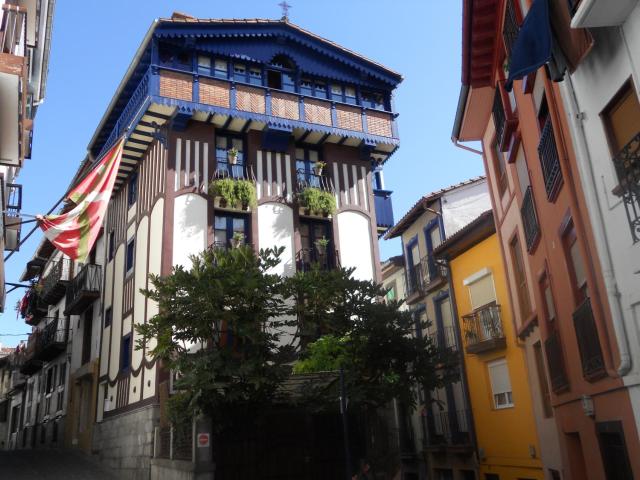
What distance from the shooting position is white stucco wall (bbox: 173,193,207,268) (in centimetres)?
1881

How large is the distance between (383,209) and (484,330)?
578cm

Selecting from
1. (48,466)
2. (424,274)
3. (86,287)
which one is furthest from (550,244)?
(86,287)

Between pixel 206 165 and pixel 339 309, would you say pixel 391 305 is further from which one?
pixel 206 165

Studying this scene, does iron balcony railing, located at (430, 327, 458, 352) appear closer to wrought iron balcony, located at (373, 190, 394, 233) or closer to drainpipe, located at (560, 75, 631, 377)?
wrought iron balcony, located at (373, 190, 394, 233)

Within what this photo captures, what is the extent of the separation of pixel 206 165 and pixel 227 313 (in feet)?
25.4

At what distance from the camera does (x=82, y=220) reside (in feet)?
41.7

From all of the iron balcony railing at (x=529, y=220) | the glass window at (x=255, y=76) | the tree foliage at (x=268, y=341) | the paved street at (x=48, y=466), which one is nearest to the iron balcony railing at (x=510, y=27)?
the iron balcony railing at (x=529, y=220)

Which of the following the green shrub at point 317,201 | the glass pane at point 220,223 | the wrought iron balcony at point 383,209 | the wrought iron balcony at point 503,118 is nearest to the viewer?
the wrought iron balcony at point 503,118

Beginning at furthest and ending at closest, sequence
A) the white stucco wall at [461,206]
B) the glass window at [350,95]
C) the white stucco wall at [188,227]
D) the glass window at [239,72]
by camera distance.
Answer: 1. the white stucco wall at [461,206]
2. the glass window at [350,95]
3. the glass window at [239,72]
4. the white stucco wall at [188,227]

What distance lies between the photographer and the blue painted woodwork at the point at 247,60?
20078mm

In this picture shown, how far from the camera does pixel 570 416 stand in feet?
35.1

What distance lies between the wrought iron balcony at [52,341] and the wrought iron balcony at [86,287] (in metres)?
3.30

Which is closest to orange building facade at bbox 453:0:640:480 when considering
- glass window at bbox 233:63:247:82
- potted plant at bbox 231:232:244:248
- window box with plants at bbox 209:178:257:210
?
window box with plants at bbox 209:178:257:210

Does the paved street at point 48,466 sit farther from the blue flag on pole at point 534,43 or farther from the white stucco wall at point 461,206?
the blue flag on pole at point 534,43
